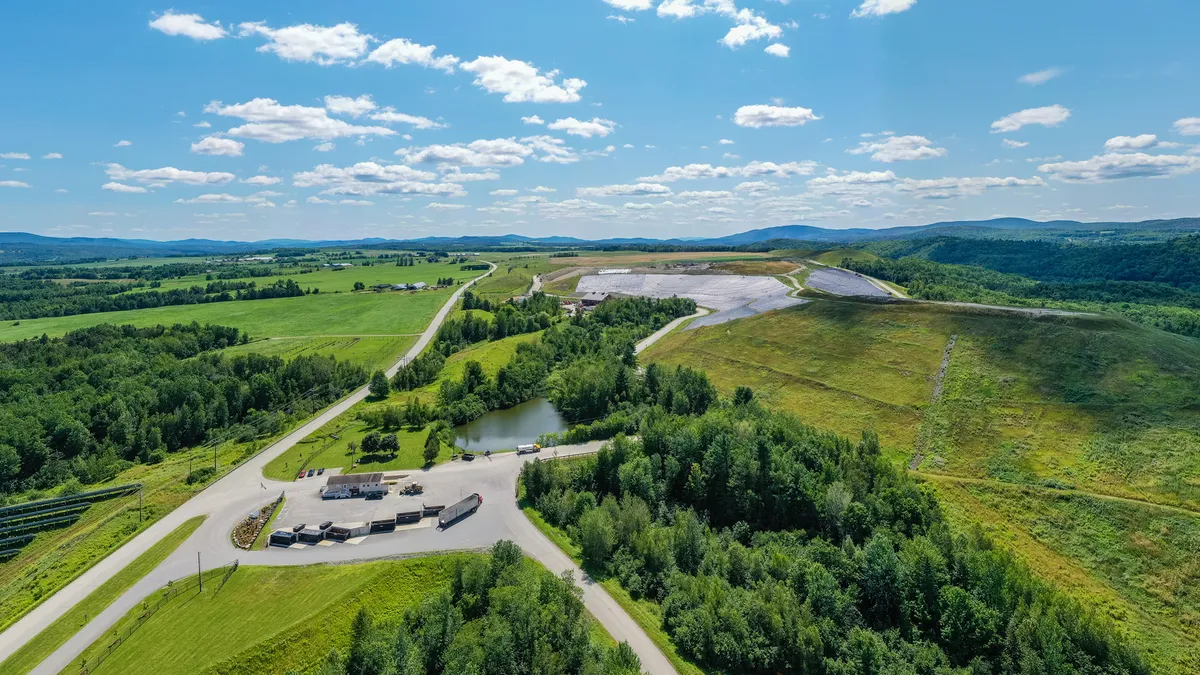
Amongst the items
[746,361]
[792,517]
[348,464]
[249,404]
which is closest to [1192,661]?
[792,517]

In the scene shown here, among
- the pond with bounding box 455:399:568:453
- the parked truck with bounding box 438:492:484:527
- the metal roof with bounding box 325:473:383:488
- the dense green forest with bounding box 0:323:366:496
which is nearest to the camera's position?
the parked truck with bounding box 438:492:484:527

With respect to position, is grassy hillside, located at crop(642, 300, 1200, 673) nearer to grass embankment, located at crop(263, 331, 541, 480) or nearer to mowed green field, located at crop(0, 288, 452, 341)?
grass embankment, located at crop(263, 331, 541, 480)

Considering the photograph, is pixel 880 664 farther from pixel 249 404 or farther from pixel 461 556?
pixel 249 404

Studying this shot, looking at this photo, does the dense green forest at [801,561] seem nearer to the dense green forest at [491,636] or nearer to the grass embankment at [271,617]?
the dense green forest at [491,636]

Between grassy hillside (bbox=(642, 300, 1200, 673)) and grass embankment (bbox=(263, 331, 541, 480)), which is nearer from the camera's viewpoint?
grassy hillside (bbox=(642, 300, 1200, 673))

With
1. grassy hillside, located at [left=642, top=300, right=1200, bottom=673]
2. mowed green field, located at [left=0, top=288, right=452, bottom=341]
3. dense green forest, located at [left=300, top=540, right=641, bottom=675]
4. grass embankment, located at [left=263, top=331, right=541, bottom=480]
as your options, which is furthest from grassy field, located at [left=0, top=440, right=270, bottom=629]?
grassy hillside, located at [left=642, top=300, right=1200, bottom=673]

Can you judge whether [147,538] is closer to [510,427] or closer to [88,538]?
[88,538]

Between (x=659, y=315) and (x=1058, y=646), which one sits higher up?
(x=659, y=315)

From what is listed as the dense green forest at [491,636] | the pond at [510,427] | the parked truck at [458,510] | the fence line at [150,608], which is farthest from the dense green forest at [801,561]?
the fence line at [150,608]
